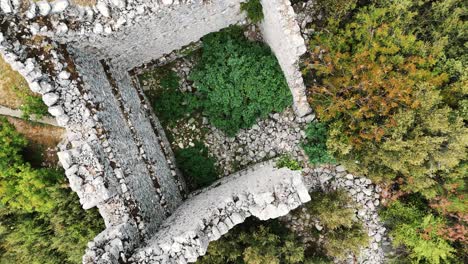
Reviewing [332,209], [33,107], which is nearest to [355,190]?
[332,209]

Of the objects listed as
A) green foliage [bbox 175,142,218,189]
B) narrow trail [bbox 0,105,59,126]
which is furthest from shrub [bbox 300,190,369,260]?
narrow trail [bbox 0,105,59,126]

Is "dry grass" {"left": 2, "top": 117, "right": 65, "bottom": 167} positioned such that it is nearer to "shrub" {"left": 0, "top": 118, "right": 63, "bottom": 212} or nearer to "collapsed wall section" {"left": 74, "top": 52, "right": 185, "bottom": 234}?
"shrub" {"left": 0, "top": 118, "right": 63, "bottom": 212}

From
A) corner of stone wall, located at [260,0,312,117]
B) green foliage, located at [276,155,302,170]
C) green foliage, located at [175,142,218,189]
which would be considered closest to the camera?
corner of stone wall, located at [260,0,312,117]

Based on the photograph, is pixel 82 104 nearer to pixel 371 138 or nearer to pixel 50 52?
pixel 50 52

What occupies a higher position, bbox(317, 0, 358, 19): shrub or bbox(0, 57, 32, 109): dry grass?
bbox(0, 57, 32, 109): dry grass

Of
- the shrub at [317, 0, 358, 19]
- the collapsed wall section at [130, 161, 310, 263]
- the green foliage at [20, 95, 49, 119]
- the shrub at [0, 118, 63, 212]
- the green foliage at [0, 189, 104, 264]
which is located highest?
the green foliage at [20, 95, 49, 119]

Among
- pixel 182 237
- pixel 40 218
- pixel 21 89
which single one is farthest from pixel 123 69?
pixel 182 237
